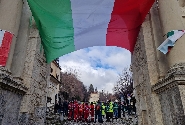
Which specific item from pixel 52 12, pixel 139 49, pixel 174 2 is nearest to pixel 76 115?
pixel 139 49

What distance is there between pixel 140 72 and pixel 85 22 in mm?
2528

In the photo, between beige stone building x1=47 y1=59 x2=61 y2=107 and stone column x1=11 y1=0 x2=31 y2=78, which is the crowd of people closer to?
stone column x1=11 y1=0 x2=31 y2=78

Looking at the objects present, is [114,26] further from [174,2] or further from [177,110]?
[177,110]

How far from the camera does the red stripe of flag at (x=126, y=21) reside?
5.47 m

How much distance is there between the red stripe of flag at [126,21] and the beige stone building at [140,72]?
1.02ft

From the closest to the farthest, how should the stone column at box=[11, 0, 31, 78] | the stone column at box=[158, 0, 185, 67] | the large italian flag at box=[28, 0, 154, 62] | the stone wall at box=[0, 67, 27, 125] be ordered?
the stone wall at box=[0, 67, 27, 125] < the stone column at box=[158, 0, 185, 67] < the stone column at box=[11, 0, 31, 78] < the large italian flag at box=[28, 0, 154, 62]

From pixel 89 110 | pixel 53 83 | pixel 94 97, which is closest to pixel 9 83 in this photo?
pixel 89 110

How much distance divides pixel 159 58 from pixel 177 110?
1737 millimetres

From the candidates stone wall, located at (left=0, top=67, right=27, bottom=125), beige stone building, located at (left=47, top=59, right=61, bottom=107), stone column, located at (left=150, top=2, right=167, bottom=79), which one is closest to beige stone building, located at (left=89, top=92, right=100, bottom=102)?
beige stone building, located at (left=47, top=59, right=61, bottom=107)

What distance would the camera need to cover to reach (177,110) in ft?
12.8

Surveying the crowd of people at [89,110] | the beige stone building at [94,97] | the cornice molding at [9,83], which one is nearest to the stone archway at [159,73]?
the cornice molding at [9,83]

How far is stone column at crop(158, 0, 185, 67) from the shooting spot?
4.46 metres

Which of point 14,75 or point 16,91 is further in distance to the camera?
point 14,75

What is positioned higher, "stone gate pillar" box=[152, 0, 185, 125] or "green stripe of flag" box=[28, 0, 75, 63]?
"green stripe of flag" box=[28, 0, 75, 63]
